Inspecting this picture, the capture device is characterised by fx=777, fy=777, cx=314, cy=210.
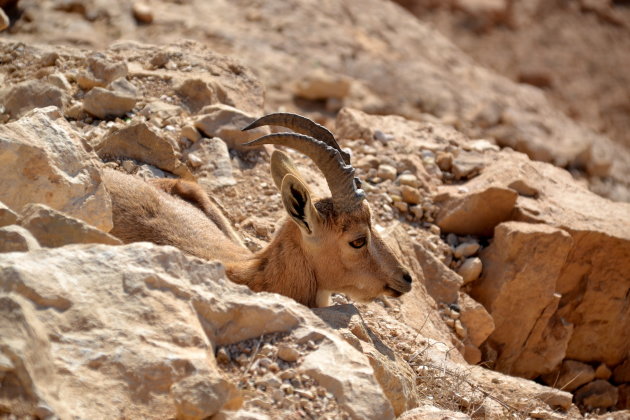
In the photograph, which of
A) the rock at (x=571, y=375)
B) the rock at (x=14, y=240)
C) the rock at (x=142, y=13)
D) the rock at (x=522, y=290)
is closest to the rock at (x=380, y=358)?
the rock at (x=14, y=240)

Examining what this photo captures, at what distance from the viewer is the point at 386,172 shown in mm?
8336

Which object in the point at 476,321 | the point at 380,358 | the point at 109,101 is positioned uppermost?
the point at 380,358

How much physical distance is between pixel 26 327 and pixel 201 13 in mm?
11983

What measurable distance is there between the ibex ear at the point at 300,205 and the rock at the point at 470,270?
3.02 m

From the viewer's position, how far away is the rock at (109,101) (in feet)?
24.6

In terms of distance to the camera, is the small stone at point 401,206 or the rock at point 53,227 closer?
the rock at point 53,227

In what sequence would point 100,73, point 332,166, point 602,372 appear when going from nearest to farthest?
point 332,166
point 100,73
point 602,372

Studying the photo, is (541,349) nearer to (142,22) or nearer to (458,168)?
(458,168)

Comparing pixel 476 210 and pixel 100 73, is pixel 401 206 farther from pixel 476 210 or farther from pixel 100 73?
pixel 100 73

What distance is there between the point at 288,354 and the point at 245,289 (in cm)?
49

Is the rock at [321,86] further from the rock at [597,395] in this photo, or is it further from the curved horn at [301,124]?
the curved horn at [301,124]

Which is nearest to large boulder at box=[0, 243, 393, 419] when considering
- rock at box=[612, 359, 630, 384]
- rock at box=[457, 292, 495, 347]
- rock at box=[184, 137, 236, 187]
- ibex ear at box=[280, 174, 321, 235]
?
ibex ear at box=[280, 174, 321, 235]

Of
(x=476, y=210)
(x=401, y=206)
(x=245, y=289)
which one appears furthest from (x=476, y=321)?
(x=245, y=289)

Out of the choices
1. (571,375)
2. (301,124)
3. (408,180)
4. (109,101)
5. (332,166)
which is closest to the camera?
(332,166)
